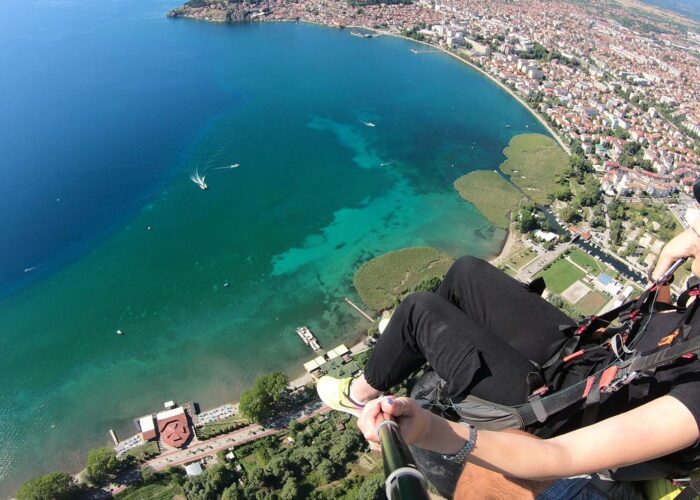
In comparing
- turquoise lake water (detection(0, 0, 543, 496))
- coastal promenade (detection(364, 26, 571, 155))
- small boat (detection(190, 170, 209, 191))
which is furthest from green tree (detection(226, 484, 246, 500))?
coastal promenade (detection(364, 26, 571, 155))

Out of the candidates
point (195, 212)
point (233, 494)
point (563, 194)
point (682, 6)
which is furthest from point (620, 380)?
point (682, 6)

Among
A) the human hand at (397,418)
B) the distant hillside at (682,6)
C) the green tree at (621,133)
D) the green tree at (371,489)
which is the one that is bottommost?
the green tree at (371,489)

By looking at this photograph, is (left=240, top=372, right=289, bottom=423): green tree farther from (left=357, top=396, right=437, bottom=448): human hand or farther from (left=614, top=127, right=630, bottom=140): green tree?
(left=614, top=127, right=630, bottom=140): green tree

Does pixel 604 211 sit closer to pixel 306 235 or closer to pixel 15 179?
pixel 306 235

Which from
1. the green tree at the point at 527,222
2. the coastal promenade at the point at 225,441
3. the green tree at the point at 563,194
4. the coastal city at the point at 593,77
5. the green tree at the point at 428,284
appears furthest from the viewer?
the green tree at the point at 563,194

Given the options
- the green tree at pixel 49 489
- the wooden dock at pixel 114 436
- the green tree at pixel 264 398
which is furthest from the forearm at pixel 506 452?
the wooden dock at pixel 114 436

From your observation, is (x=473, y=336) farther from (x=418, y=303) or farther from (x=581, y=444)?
(x=581, y=444)

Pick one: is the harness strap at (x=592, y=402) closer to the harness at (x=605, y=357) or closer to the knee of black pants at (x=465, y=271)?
the harness at (x=605, y=357)
